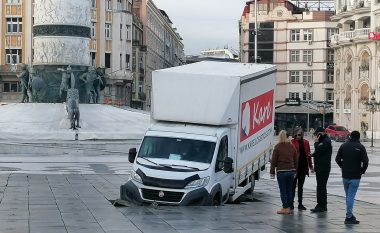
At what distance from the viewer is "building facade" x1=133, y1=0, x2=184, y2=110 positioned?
367 ft

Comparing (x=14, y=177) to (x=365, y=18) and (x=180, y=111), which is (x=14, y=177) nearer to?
(x=180, y=111)

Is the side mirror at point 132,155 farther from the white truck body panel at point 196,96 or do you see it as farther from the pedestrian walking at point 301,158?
the pedestrian walking at point 301,158

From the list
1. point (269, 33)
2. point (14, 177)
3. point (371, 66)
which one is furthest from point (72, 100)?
point (269, 33)

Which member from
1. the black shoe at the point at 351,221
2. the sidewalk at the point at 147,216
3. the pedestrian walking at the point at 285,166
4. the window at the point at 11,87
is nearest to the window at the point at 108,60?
the window at the point at 11,87

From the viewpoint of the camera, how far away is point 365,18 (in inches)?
3546

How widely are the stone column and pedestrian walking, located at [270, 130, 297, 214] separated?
104 ft

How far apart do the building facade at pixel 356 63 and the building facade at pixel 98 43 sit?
937 inches

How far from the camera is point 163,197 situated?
62.5 feet

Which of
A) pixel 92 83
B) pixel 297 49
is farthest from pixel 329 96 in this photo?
pixel 92 83

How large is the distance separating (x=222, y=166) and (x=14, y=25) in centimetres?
7039

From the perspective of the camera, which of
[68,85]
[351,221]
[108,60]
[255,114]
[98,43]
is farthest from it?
[108,60]

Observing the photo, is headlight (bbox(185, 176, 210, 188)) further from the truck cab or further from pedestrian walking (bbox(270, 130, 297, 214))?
pedestrian walking (bbox(270, 130, 297, 214))

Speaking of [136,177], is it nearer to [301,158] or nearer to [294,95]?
[301,158]

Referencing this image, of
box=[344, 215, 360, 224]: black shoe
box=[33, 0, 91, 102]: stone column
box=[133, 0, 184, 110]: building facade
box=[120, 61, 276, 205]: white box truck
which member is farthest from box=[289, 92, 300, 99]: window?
box=[344, 215, 360, 224]: black shoe
